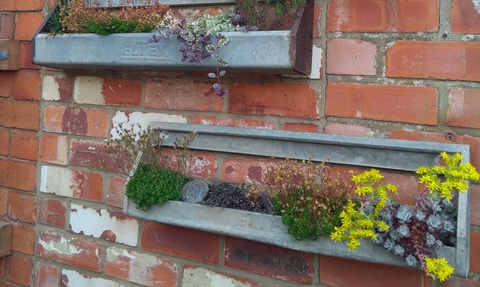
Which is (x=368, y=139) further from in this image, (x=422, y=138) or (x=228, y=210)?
(x=228, y=210)

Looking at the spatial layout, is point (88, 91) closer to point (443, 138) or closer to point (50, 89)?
point (50, 89)

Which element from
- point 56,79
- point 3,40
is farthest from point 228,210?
point 3,40

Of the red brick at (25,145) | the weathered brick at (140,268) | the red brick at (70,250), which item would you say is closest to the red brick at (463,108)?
the weathered brick at (140,268)

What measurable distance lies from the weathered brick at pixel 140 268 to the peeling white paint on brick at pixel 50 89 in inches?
22.3

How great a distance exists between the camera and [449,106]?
0.99m

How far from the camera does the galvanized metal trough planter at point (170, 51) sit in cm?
100

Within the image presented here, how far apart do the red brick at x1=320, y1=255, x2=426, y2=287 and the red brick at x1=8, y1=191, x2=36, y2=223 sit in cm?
106

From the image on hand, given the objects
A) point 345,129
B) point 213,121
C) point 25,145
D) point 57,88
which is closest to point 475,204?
point 345,129

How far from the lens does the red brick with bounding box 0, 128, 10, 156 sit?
1.56 metres

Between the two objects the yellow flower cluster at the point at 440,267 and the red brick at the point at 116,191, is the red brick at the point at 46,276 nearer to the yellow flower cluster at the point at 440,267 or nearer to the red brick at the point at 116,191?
the red brick at the point at 116,191

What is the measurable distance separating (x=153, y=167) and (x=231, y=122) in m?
0.26

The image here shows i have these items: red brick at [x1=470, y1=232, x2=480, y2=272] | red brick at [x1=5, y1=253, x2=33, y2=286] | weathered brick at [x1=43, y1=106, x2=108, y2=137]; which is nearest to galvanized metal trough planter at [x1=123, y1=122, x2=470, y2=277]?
red brick at [x1=470, y1=232, x2=480, y2=272]

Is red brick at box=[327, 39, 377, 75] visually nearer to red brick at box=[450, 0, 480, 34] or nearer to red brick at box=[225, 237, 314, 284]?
red brick at box=[450, 0, 480, 34]

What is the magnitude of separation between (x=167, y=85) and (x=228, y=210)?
0.47 m
